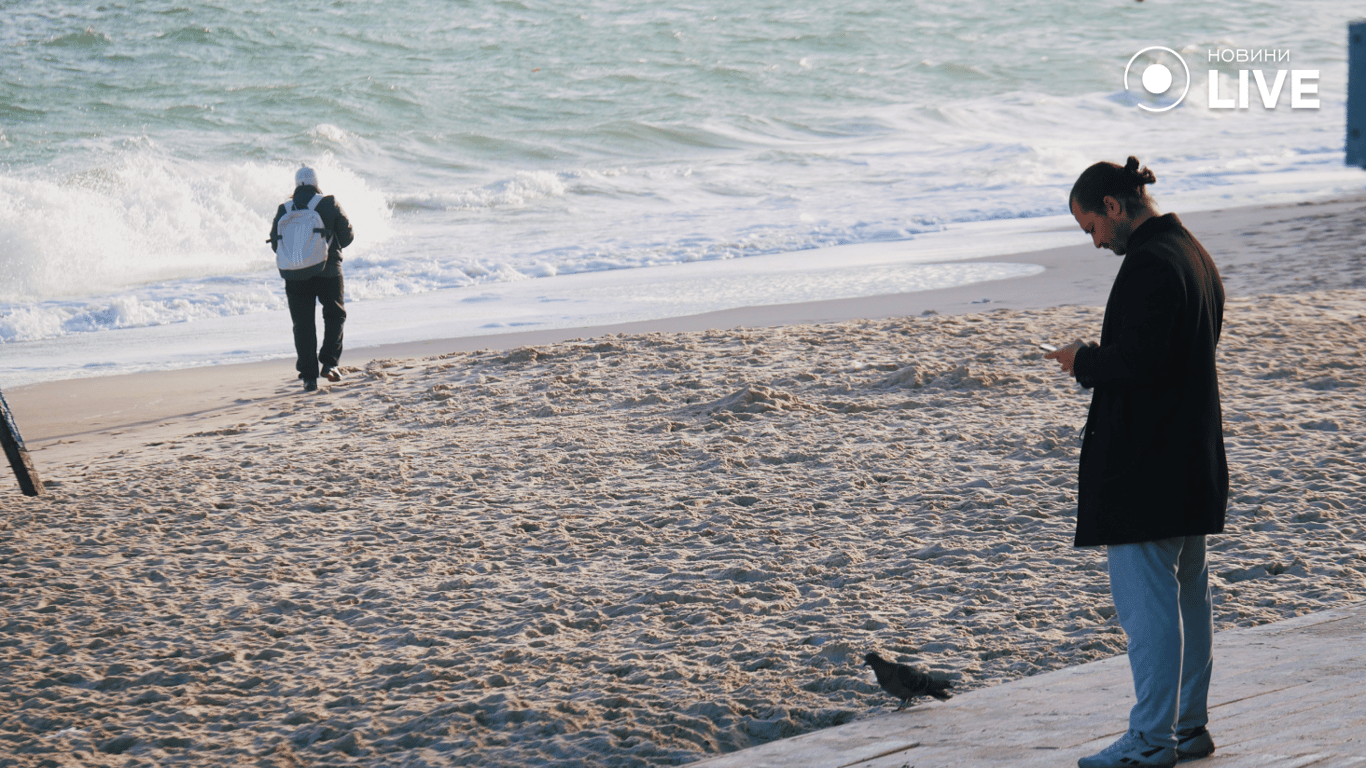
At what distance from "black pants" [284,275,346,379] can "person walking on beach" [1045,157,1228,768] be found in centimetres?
722

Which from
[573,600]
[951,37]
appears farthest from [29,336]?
[951,37]

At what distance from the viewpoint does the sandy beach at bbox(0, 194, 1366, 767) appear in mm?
3785

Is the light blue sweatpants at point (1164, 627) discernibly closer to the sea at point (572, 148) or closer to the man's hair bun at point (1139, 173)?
the man's hair bun at point (1139, 173)

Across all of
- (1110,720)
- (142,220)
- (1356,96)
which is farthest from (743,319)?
(142,220)

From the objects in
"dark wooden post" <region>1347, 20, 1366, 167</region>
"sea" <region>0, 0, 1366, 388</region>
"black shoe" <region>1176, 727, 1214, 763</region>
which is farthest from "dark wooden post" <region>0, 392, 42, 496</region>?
"dark wooden post" <region>1347, 20, 1366, 167</region>

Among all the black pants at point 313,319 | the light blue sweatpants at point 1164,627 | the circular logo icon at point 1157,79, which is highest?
the circular logo icon at point 1157,79

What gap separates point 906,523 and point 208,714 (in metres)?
3.03

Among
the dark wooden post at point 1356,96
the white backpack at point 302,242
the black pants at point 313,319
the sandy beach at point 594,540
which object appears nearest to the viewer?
the dark wooden post at point 1356,96

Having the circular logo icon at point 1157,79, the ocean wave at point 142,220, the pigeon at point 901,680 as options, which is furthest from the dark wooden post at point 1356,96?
the circular logo icon at point 1157,79

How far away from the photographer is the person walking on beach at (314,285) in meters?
8.96

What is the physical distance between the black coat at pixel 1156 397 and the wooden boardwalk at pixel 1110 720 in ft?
1.72

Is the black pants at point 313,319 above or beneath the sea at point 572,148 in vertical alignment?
beneath

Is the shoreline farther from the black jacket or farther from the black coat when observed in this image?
the black coat

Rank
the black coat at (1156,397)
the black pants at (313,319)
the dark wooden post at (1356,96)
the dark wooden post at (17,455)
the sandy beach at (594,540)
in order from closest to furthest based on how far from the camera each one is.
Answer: the dark wooden post at (1356,96)
the black coat at (1156,397)
the sandy beach at (594,540)
the dark wooden post at (17,455)
the black pants at (313,319)
